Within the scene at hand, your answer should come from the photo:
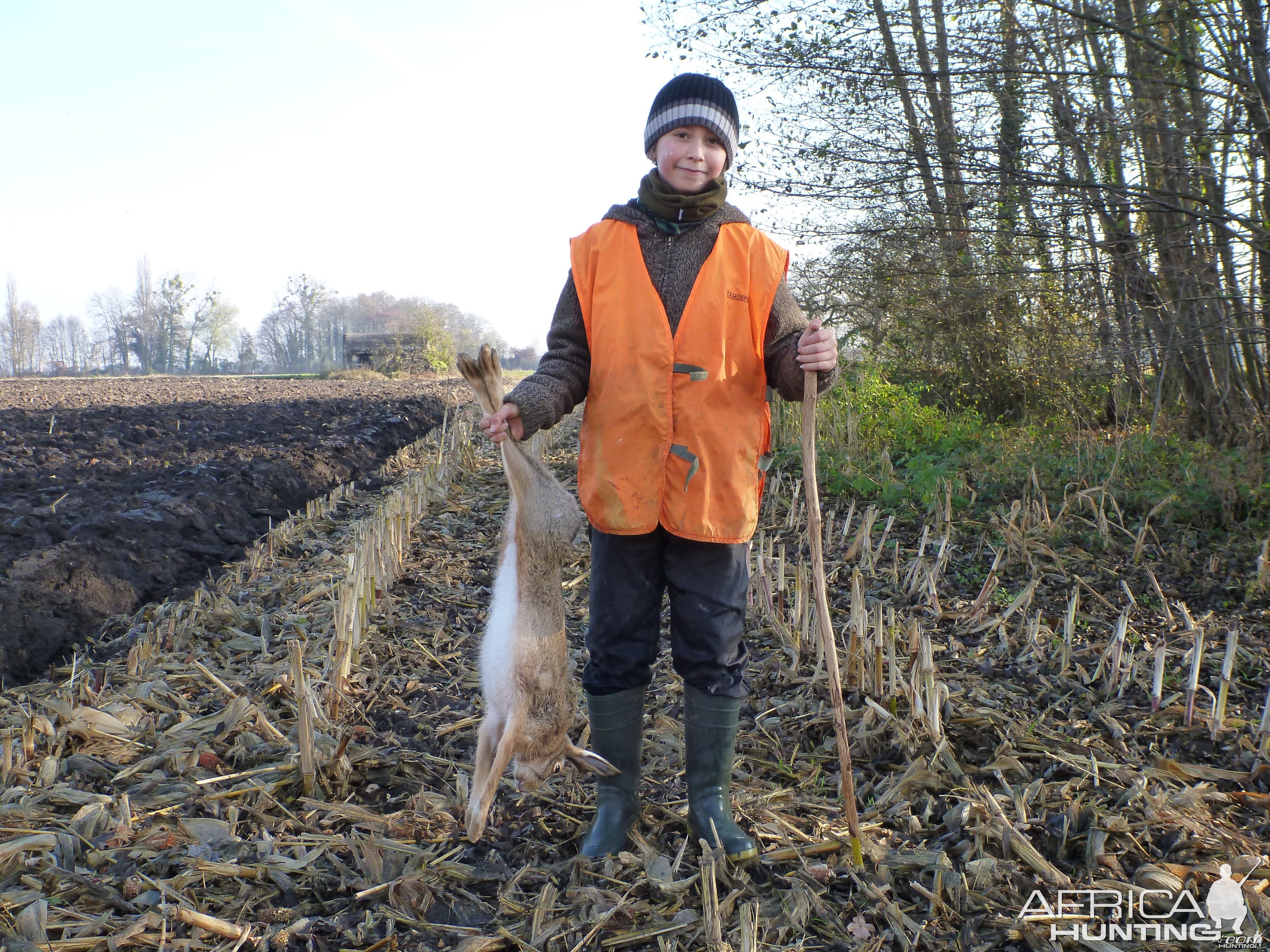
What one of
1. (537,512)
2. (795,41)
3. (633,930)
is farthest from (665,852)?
→ (795,41)

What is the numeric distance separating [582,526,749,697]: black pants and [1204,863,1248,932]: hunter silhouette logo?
1.32 meters

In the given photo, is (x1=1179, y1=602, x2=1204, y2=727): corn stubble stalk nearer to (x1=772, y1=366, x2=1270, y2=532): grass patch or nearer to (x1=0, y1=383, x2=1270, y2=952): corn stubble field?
(x1=0, y1=383, x2=1270, y2=952): corn stubble field

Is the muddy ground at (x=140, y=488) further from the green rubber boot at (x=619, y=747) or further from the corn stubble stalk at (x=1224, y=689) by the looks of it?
the corn stubble stalk at (x=1224, y=689)

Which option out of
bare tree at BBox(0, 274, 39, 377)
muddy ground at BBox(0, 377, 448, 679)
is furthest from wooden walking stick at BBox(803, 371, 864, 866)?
bare tree at BBox(0, 274, 39, 377)

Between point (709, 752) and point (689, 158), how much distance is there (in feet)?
5.85

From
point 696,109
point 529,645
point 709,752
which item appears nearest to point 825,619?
point 709,752

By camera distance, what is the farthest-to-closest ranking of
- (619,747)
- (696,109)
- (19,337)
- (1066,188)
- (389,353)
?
(19,337) < (389,353) < (1066,188) < (619,747) < (696,109)

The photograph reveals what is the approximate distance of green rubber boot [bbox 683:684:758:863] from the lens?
253 cm

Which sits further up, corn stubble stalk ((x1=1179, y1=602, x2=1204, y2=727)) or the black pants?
the black pants

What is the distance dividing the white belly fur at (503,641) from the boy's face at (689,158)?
3.64 ft

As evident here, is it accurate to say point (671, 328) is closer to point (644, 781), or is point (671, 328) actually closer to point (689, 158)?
point (689, 158)

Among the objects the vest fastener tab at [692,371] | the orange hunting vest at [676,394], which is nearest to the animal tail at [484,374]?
the orange hunting vest at [676,394]

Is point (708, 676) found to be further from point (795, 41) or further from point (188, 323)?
point (188, 323)

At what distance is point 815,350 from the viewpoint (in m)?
2.34
